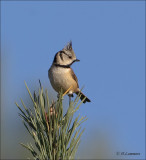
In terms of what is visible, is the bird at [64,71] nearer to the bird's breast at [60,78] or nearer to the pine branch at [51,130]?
the bird's breast at [60,78]

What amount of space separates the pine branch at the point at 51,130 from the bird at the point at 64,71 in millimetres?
1913

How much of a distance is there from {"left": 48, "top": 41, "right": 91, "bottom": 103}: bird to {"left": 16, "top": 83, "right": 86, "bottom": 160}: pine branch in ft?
6.28

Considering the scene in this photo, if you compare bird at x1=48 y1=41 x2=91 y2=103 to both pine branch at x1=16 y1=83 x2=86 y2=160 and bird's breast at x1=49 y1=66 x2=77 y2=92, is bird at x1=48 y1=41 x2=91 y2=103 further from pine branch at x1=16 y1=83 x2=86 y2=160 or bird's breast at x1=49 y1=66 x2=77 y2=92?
pine branch at x1=16 y1=83 x2=86 y2=160

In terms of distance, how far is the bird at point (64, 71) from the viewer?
15.2 ft

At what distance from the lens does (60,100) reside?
2.65 m

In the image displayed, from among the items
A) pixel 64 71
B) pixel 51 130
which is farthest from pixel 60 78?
pixel 51 130

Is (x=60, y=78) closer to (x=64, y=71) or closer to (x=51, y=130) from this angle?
(x=64, y=71)

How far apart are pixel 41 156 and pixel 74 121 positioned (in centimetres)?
38

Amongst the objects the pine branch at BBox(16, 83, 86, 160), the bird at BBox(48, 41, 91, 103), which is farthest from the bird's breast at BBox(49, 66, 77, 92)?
the pine branch at BBox(16, 83, 86, 160)

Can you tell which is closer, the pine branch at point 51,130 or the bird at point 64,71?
the pine branch at point 51,130

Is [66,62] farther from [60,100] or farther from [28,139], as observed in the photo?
[28,139]

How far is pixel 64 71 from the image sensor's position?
4.86 m

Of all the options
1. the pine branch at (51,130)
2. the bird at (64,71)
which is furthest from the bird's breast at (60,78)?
the pine branch at (51,130)

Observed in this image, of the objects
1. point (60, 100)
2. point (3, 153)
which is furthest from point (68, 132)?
point (3, 153)
